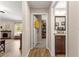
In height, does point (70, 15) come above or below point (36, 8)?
below

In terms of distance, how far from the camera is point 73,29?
1940mm

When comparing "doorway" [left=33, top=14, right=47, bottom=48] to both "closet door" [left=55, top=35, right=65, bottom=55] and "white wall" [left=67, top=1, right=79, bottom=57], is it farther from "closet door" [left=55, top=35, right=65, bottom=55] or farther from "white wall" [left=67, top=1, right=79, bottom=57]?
"white wall" [left=67, top=1, right=79, bottom=57]

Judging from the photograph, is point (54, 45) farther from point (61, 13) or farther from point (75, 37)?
point (75, 37)

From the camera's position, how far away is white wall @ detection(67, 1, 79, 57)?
6.00 feet

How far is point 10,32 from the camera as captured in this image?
1455 cm

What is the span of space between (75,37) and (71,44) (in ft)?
0.55

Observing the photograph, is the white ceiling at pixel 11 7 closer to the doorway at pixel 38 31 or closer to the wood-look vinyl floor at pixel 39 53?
the doorway at pixel 38 31

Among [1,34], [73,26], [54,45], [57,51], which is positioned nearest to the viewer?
[73,26]

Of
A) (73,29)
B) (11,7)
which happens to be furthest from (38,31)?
(73,29)

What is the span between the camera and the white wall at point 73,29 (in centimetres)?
183

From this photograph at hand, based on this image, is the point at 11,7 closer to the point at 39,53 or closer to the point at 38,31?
the point at 39,53

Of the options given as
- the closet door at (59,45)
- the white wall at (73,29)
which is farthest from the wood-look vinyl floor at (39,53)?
the white wall at (73,29)

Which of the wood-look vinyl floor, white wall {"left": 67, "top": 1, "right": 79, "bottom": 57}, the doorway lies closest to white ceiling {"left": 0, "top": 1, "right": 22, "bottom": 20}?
the doorway

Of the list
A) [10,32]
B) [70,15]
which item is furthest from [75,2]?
[10,32]
